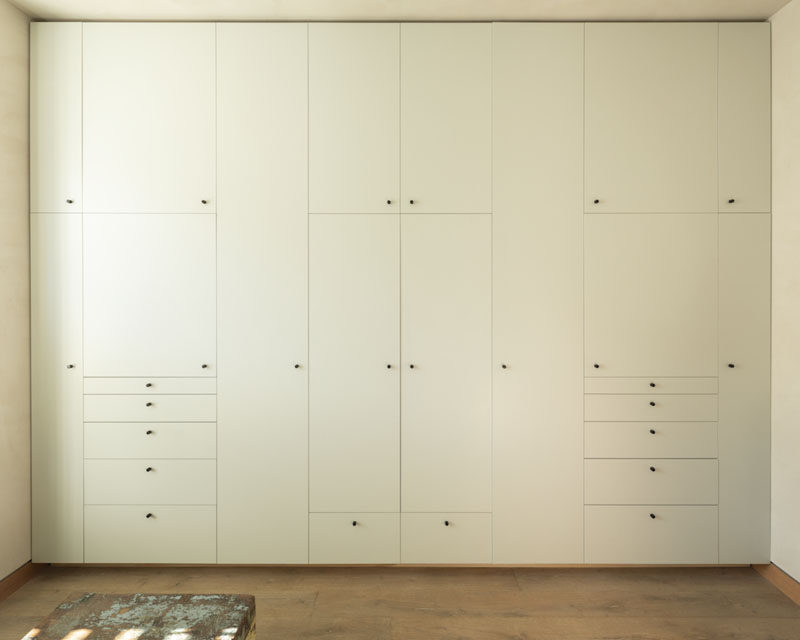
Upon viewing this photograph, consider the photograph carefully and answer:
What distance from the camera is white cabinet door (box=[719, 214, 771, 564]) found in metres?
A: 2.62

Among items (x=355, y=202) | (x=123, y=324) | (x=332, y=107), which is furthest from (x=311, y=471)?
(x=332, y=107)

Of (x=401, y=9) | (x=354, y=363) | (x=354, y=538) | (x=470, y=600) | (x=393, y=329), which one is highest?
(x=401, y=9)

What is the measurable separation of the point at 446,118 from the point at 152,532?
2590 millimetres

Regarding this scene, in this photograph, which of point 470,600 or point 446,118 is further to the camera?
point 446,118

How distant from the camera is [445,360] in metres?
2.63

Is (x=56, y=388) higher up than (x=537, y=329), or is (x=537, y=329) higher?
(x=537, y=329)

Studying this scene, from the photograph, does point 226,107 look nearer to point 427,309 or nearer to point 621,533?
point 427,309

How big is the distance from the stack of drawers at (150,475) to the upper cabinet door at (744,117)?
2850mm

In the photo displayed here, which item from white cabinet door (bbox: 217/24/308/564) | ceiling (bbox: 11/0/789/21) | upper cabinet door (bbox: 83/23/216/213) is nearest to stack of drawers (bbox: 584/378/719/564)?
white cabinet door (bbox: 217/24/308/564)

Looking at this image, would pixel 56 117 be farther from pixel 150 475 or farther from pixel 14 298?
pixel 150 475

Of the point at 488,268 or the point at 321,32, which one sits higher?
the point at 321,32

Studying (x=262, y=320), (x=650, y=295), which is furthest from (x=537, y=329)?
(x=262, y=320)

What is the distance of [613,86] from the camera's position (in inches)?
103

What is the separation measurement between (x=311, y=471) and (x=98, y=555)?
1.18 meters
